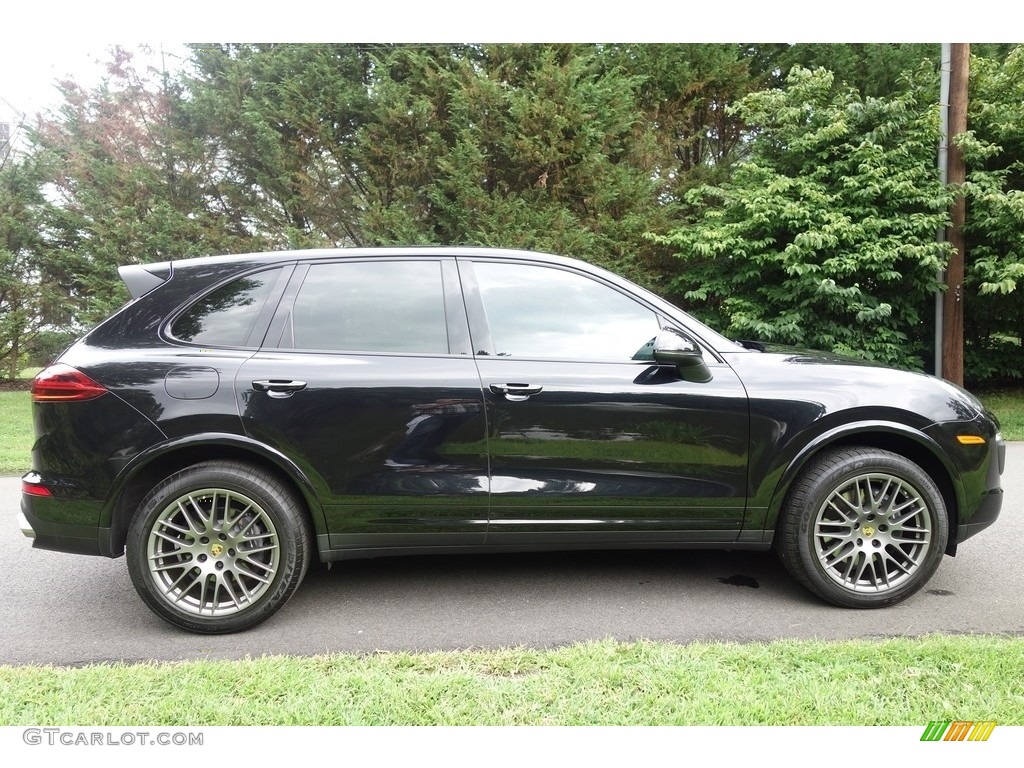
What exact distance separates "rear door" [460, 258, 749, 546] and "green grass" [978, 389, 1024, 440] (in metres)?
5.80

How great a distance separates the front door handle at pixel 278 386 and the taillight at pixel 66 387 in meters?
0.69

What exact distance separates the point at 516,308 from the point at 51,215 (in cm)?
1247

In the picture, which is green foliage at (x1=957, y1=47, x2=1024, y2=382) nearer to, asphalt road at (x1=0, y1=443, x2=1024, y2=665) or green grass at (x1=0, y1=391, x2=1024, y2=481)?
green grass at (x1=0, y1=391, x2=1024, y2=481)

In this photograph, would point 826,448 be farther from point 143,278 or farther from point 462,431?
point 143,278

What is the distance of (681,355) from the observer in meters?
3.25

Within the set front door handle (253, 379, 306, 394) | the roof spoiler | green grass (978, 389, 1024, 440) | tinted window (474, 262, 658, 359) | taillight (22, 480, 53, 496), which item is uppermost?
the roof spoiler

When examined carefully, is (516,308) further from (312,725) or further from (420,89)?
(420,89)

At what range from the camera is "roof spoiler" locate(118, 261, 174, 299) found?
3.40 m

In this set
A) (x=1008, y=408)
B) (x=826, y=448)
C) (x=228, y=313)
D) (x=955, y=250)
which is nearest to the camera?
(x=228, y=313)

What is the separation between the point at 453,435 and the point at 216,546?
120 cm

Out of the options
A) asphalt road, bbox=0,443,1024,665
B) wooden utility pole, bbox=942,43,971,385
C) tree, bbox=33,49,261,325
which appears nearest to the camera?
asphalt road, bbox=0,443,1024,665

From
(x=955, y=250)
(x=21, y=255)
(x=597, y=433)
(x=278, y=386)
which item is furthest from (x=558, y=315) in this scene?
(x=21, y=255)

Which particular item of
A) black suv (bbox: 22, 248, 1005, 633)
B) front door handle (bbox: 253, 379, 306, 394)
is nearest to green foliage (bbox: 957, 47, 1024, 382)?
black suv (bbox: 22, 248, 1005, 633)

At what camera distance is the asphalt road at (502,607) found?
10.3 ft
